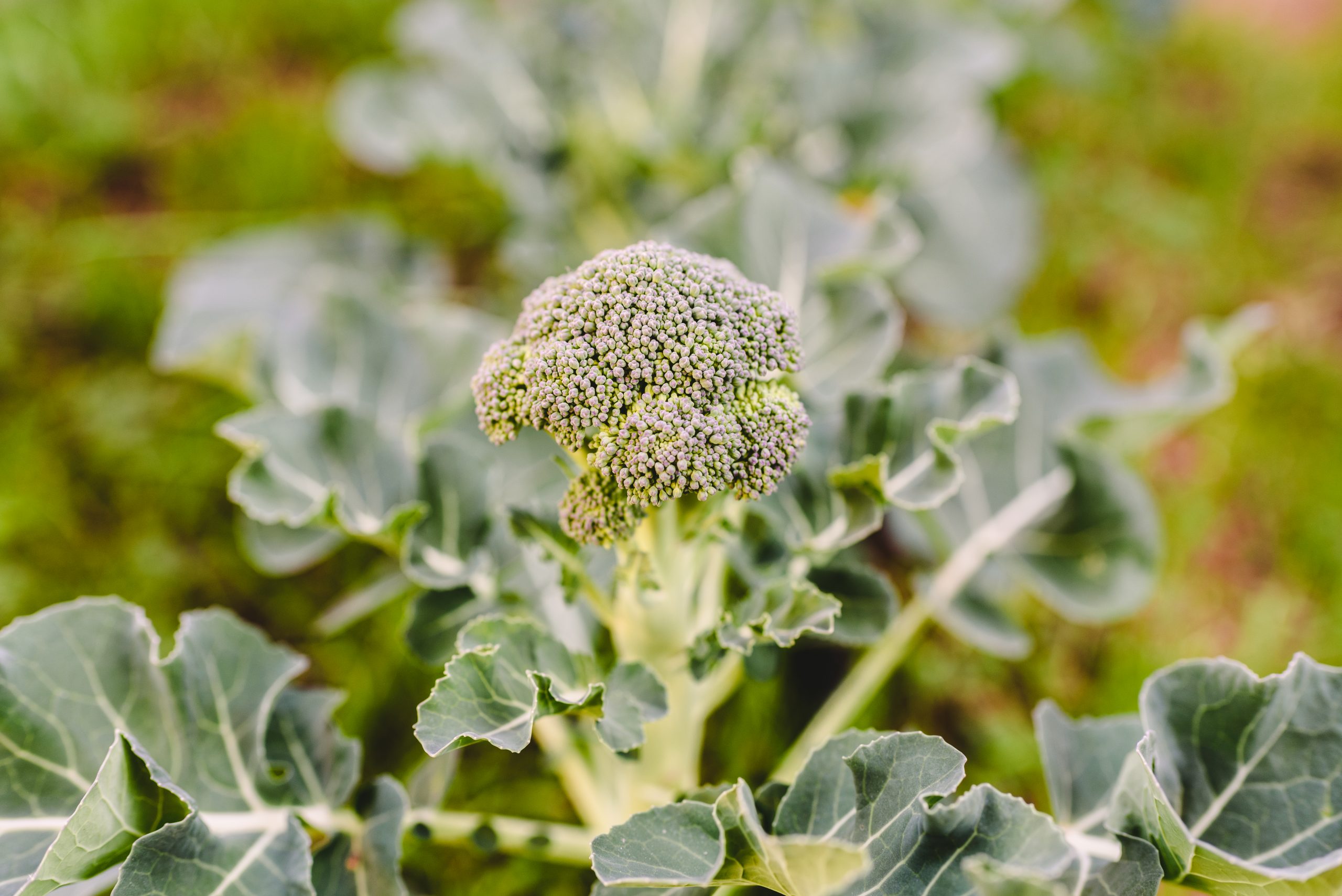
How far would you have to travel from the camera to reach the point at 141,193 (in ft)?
7.27

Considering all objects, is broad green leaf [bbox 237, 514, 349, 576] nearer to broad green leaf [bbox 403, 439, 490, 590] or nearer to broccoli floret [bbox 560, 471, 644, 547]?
broad green leaf [bbox 403, 439, 490, 590]

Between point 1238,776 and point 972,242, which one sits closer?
point 1238,776

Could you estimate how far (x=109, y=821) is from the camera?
0.83 metres

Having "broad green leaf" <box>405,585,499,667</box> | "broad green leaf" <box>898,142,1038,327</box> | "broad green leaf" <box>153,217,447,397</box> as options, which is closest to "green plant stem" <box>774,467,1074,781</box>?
"broad green leaf" <box>405,585,499,667</box>

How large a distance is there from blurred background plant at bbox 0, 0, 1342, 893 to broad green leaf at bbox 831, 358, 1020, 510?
1.59ft

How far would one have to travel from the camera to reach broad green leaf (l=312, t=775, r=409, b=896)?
937 millimetres

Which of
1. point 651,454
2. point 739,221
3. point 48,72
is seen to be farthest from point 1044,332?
point 48,72

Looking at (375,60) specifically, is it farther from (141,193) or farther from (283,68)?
(141,193)

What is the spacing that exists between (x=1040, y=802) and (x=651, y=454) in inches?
36.1

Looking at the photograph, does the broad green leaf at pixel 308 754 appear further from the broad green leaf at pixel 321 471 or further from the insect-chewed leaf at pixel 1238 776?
the insect-chewed leaf at pixel 1238 776

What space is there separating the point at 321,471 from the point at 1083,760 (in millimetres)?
978

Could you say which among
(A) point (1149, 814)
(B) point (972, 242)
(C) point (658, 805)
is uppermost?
(B) point (972, 242)

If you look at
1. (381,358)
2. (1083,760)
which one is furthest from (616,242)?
(1083,760)

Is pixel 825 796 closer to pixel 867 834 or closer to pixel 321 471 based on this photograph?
pixel 867 834
